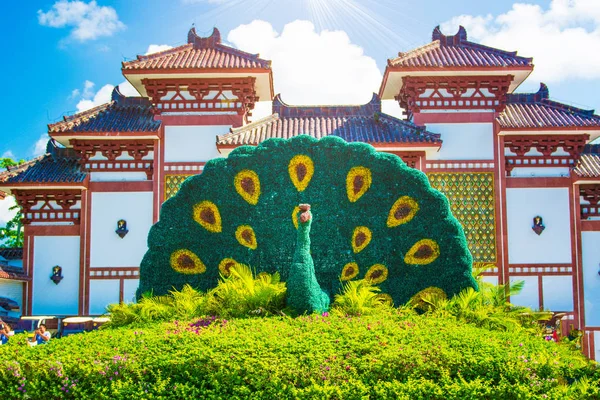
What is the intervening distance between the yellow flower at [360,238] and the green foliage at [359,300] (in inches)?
20.5

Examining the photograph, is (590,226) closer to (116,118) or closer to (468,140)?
(468,140)

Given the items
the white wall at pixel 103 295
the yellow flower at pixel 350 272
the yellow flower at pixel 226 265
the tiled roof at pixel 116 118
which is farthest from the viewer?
the tiled roof at pixel 116 118

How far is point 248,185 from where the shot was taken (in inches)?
381

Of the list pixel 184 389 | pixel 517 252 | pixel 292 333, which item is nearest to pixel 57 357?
pixel 184 389

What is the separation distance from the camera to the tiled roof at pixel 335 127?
1541 centimetres

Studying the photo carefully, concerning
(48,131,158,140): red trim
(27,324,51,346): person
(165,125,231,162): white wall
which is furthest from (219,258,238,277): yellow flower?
(48,131,158,140): red trim

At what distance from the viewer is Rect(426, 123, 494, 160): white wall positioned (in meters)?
16.3

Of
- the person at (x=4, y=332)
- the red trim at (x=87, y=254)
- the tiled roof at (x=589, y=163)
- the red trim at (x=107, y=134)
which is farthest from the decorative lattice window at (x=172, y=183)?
the tiled roof at (x=589, y=163)

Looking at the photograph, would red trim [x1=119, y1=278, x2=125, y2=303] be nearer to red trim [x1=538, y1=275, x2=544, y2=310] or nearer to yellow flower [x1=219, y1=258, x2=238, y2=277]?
yellow flower [x1=219, y1=258, x2=238, y2=277]

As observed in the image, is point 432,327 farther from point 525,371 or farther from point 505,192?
point 505,192

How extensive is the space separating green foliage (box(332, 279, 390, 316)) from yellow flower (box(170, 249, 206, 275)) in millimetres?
2118

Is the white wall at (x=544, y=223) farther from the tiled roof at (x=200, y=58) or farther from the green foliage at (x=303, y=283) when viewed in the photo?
the green foliage at (x=303, y=283)

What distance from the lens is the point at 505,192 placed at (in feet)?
52.9

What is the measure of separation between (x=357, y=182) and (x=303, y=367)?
11.5 ft
